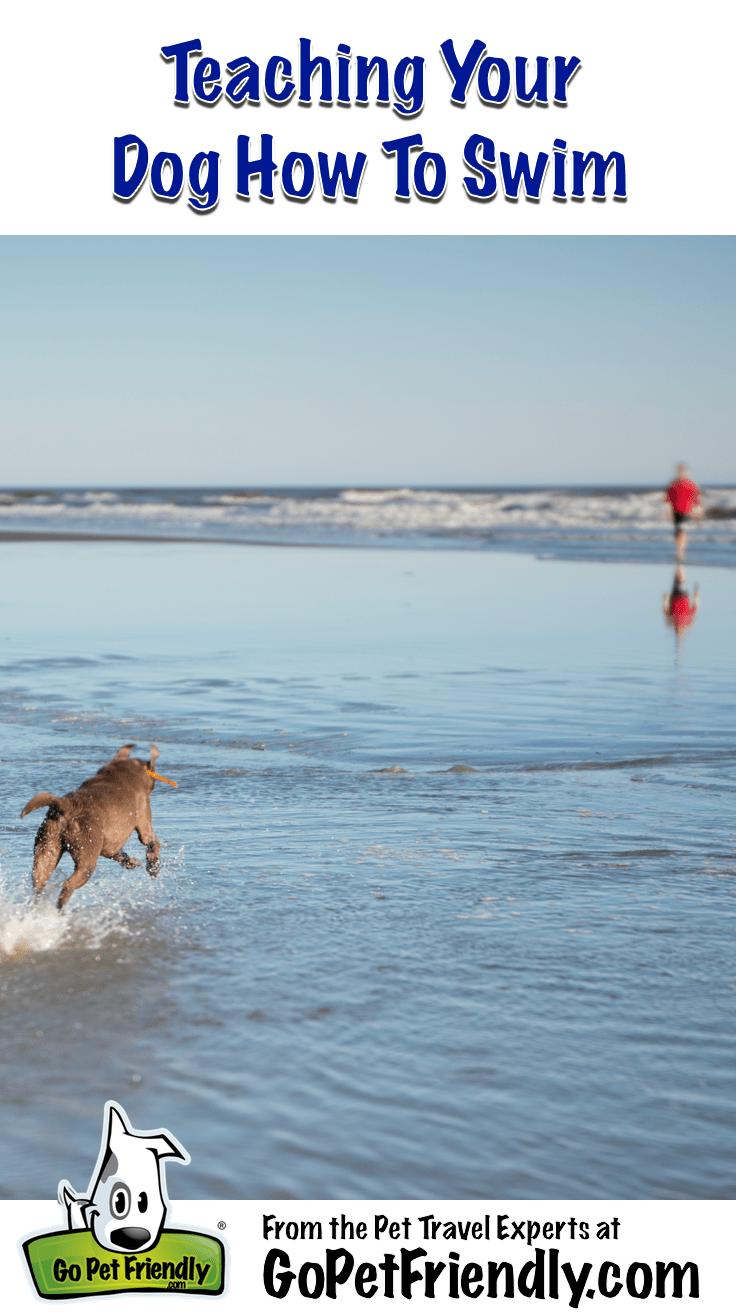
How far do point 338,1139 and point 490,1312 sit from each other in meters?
0.53

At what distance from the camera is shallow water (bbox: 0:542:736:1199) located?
3.10 meters

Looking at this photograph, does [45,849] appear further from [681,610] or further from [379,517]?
[379,517]

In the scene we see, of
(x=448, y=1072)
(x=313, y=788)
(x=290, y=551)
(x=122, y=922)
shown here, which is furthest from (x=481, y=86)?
(x=290, y=551)

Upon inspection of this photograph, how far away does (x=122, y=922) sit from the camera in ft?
15.3

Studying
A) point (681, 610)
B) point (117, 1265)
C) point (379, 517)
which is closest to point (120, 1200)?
point (117, 1265)

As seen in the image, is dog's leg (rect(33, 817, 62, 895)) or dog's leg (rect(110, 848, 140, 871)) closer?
dog's leg (rect(33, 817, 62, 895))

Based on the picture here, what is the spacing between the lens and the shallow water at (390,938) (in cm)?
310

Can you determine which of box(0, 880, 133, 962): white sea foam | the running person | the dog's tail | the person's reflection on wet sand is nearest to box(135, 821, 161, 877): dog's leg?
box(0, 880, 133, 962): white sea foam

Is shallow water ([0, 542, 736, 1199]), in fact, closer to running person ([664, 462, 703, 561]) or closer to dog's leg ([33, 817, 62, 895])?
dog's leg ([33, 817, 62, 895])

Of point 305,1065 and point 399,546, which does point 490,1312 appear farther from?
point 399,546

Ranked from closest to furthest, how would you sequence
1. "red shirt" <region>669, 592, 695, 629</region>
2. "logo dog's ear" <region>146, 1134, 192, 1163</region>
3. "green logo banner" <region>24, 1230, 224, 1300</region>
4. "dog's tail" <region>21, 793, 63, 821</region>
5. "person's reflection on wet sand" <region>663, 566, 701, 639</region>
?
"green logo banner" <region>24, 1230, 224, 1300</region> → "logo dog's ear" <region>146, 1134, 192, 1163</region> → "dog's tail" <region>21, 793, 63, 821</region> → "person's reflection on wet sand" <region>663, 566, 701, 639</region> → "red shirt" <region>669, 592, 695, 629</region>

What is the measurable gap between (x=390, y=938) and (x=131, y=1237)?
178cm

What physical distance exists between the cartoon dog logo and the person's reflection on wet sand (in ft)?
35.3

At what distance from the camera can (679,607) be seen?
50.9 feet
